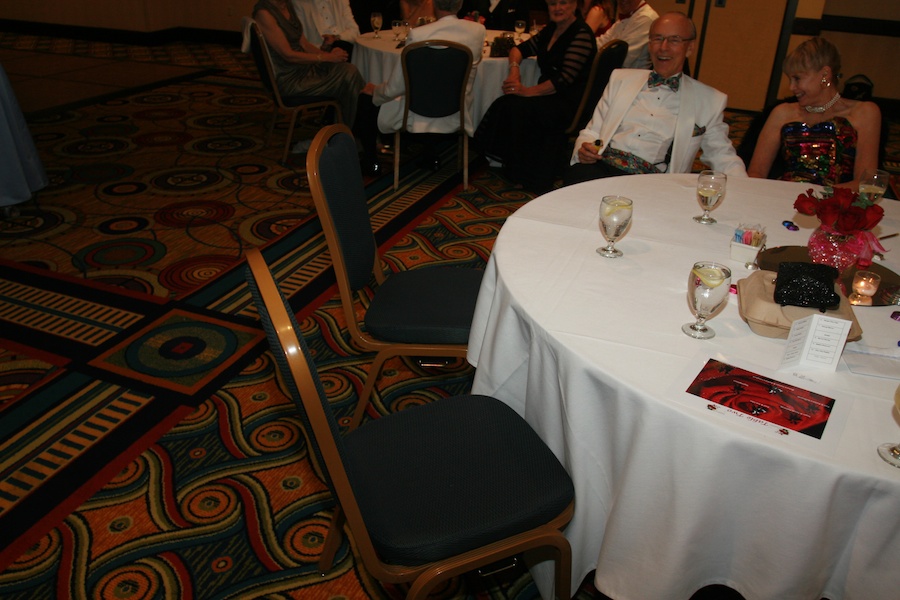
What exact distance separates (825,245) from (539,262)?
0.66m

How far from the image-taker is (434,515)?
1319mm

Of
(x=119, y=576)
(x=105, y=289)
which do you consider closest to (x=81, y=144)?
(x=105, y=289)

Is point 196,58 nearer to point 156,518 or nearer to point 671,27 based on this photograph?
point 671,27

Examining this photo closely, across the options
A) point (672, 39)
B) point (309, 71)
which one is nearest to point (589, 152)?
point (672, 39)

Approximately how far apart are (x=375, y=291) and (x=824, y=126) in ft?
6.14

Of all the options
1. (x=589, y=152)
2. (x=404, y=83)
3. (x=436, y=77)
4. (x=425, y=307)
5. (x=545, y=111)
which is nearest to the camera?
(x=425, y=307)

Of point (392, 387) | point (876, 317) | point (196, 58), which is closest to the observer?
point (876, 317)

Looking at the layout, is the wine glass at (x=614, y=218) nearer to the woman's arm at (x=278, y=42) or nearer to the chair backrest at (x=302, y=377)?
the chair backrest at (x=302, y=377)

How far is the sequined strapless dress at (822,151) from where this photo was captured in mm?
2617

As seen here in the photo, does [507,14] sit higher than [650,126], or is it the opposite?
[507,14]

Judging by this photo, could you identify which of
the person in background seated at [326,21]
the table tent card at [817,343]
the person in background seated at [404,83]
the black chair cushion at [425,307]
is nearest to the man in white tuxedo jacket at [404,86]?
the person in background seated at [404,83]

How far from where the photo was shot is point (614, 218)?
1646 millimetres

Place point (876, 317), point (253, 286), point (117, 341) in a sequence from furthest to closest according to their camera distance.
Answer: point (117, 341), point (876, 317), point (253, 286)

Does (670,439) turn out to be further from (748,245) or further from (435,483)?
(748,245)
